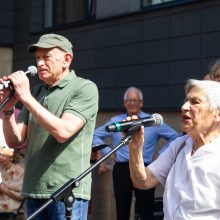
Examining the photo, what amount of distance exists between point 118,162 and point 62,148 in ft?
12.2

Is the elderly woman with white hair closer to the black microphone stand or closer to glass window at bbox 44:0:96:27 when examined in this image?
the black microphone stand

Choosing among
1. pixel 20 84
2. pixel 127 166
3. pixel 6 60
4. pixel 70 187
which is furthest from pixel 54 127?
pixel 6 60

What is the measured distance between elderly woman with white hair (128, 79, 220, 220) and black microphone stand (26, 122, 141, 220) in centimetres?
7

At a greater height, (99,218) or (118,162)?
(118,162)

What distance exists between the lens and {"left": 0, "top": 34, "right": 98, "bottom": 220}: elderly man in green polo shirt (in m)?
4.04

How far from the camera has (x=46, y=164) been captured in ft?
13.7

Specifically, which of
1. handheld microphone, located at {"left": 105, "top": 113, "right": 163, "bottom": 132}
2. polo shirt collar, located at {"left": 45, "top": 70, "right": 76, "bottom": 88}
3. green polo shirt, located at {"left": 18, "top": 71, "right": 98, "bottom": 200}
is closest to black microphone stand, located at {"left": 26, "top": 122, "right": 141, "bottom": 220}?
handheld microphone, located at {"left": 105, "top": 113, "right": 163, "bottom": 132}

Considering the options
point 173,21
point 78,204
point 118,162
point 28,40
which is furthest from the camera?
point 28,40

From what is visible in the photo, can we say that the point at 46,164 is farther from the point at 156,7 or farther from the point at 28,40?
the point at 28,40

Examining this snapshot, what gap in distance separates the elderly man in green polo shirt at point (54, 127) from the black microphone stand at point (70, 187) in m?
0.33

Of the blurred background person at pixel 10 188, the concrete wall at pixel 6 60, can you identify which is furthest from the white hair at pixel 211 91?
the concrete wall at pixel 6 60

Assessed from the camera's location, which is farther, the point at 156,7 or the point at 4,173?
the point at 156,7

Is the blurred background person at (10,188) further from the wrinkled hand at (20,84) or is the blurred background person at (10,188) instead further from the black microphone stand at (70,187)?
the black microphone stand at (70,187)

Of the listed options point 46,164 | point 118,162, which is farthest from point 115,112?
point 46,164
